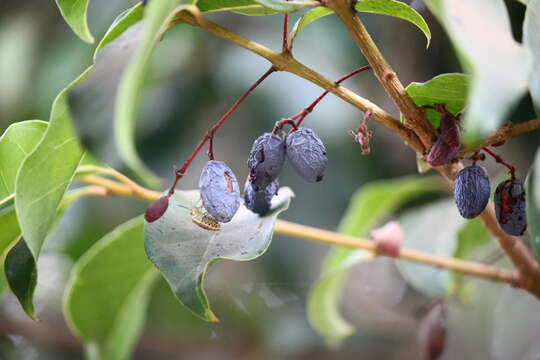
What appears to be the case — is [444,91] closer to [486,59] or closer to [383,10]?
[383,10]

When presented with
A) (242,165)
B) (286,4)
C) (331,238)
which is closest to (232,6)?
(286,4)

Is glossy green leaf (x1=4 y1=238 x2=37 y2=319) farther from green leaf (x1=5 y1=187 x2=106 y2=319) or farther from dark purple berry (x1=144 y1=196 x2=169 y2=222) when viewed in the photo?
dark purple berry (x1=144 y1=196 x2=169 y2=222)

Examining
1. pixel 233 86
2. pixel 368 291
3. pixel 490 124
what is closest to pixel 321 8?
pixel 490 124

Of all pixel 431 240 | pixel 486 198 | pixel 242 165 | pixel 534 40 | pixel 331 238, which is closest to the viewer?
pixel 534 40

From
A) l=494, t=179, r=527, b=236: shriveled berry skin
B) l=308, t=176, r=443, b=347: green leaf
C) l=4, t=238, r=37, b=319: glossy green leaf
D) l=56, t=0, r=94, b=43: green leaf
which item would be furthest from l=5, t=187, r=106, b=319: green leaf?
l=308, t=176, r=443, b=347: green leaf

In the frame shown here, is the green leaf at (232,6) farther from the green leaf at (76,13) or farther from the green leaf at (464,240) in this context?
the green leaf at (464,240)

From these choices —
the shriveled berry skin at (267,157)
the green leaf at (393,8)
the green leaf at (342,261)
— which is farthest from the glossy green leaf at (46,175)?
the green leaf at (342,261)

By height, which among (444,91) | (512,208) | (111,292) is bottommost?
(111,292)
